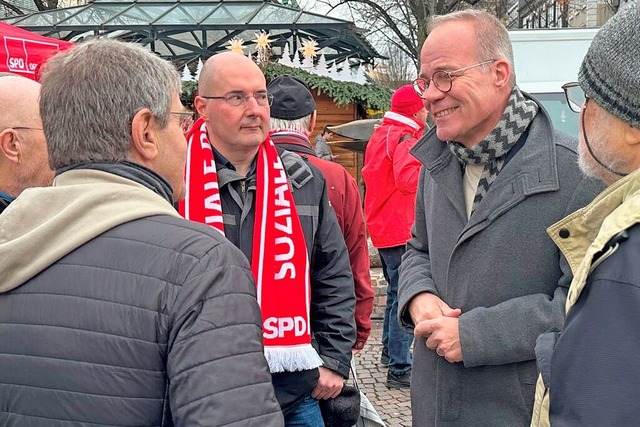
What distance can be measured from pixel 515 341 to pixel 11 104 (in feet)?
6.73

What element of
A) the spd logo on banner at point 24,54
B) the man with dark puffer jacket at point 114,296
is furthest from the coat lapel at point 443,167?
the spd logo on banner at point 24,54

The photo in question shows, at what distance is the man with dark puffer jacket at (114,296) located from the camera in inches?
53.9

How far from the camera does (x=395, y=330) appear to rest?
222 inches

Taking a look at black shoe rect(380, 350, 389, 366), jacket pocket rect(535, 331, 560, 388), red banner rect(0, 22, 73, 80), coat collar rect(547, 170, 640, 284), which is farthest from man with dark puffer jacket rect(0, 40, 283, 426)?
black shoe rect(380, 350, 389, 366)

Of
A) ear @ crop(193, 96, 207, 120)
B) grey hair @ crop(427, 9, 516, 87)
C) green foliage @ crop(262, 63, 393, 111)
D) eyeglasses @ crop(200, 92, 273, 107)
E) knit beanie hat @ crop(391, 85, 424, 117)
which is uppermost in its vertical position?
grey hair @ crop(427, 9, 516, 87)

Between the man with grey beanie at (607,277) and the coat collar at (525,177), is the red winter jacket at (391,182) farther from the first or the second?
the man with grey beanie at (607,277)

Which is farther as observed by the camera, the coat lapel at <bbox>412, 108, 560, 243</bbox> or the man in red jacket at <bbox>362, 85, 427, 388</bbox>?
the man in red jacket at <bbox>362, 85, 427, 388</bbox>

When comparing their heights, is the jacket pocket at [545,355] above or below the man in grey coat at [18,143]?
below

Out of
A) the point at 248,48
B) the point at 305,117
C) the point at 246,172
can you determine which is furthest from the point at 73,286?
the point at 248,48

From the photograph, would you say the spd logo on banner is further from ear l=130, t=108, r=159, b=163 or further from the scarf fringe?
ear l=130, t=108, r=159, b=163

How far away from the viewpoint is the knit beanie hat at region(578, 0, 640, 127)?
54.6 inches

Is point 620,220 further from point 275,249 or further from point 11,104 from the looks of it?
point 11,104

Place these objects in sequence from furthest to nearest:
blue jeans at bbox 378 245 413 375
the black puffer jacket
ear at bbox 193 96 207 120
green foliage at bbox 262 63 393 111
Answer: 1. green foliage at bbox 262 63 393 111
2. blue jeans at bbox 378 245 413 375
3. ear at bbox 193 96 207 120
4. the black puffer jacket

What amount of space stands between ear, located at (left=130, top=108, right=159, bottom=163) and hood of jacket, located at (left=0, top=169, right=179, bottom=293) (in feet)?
0.29
